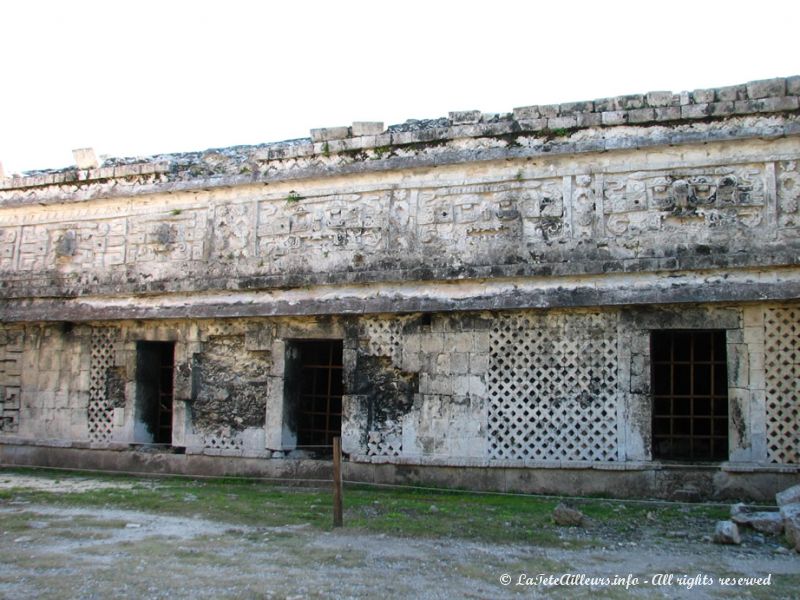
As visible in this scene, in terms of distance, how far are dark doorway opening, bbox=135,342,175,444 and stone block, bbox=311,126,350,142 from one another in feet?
12.8

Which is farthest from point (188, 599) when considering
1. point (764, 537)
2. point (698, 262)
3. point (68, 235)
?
point (68, 235)

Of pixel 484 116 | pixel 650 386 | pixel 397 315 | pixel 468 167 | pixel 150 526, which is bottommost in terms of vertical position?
pixel 150 526

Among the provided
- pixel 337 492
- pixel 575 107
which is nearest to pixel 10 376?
pixel 337 492

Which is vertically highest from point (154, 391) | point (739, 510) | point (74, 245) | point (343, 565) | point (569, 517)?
point (74, 245)

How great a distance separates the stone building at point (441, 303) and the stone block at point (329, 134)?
0.05 meters

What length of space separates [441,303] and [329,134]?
2.93 metres

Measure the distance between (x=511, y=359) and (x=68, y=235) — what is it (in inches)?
284

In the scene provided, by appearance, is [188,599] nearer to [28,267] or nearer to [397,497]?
[397,497]

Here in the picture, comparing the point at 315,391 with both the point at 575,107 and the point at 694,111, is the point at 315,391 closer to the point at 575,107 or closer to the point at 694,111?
the point at 575,107

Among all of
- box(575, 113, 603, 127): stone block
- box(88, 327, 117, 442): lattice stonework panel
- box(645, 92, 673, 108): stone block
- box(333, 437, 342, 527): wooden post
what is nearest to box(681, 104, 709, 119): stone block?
box(645, 92, 673, 108): stone block

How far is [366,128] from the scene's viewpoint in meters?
10.6

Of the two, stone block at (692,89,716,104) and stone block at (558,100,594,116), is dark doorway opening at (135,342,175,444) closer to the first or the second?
stone block at (558,100,594,116)

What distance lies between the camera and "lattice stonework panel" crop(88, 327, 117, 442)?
1168cm

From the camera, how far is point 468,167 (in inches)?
394
